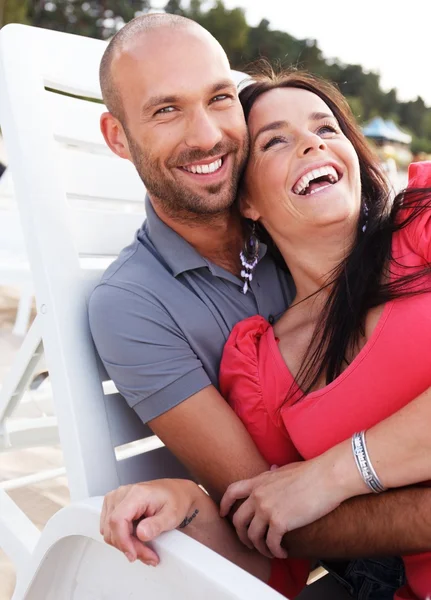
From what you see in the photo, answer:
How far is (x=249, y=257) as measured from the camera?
80.9 inches

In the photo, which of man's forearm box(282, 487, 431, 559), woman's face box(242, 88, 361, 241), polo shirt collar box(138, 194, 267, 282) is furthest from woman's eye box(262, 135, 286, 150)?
man's forearm box(282, 487, 431, 559)

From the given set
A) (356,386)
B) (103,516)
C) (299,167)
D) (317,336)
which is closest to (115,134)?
(299,167)

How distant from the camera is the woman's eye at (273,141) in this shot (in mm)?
1895

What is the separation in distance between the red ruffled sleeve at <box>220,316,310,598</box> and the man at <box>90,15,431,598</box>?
0.05 metres

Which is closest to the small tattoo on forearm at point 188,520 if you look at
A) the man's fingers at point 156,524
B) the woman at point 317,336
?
the woman at point 317,336

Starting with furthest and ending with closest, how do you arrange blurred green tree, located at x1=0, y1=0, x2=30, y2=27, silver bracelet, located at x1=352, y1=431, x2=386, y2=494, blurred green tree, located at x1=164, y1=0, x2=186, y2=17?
blurred green tree, located at x1=164, y1=0, x2=186, y2=17 → blurred green tree, located at x1=0, y1=0, x2=30, y2=27 → silver bracelet, located at x1=352, y1=431, x2=386, y2=494

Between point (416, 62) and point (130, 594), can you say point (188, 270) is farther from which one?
point (416, 62)

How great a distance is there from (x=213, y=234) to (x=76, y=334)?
0.46 metres

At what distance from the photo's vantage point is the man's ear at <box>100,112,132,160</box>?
83.4 inches

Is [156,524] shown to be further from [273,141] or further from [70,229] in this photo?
[273,141]

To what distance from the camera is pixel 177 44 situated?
1971mm

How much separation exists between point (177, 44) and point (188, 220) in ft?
1.52

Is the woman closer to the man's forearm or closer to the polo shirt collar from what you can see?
the man's forearm

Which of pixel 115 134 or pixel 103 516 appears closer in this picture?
pixel 103 516
